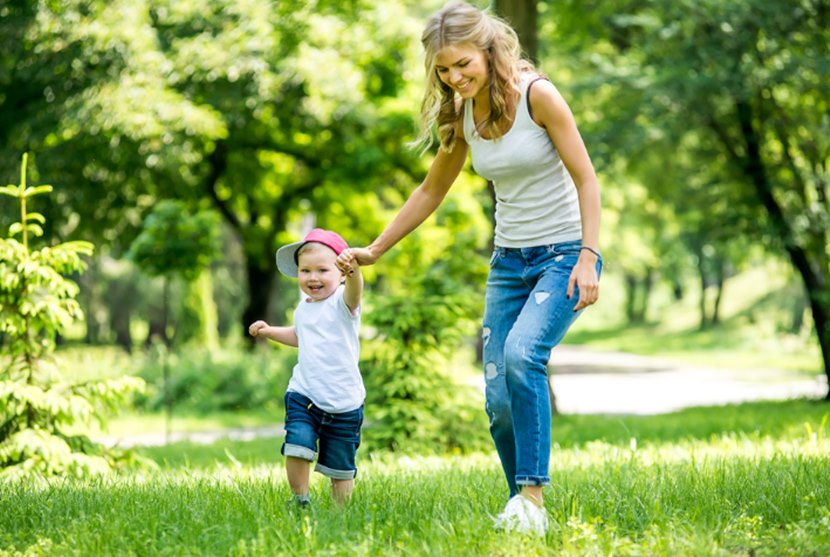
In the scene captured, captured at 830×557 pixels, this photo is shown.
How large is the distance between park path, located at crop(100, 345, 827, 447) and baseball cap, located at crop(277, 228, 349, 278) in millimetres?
7860

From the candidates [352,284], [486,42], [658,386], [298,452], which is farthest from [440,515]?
[658,386]

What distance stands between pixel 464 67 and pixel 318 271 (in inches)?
45.6

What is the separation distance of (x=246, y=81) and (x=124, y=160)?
8.62 ft

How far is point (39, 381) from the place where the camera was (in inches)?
259

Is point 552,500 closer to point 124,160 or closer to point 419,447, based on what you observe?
point 419,447

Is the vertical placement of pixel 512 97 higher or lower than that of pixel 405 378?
higher

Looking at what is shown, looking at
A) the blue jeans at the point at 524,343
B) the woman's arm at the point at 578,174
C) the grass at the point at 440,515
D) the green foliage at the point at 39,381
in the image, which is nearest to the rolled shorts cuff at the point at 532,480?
the blue jeans at the point at 524,343

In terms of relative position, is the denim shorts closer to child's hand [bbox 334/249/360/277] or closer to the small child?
the small child

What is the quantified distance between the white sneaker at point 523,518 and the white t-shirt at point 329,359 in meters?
0.99

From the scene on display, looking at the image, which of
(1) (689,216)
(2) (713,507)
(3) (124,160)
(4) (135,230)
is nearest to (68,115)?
(3) (124,160)

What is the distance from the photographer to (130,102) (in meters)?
15.7

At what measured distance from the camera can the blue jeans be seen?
387 cm

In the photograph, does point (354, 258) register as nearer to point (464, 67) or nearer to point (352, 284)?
point (352, 284)

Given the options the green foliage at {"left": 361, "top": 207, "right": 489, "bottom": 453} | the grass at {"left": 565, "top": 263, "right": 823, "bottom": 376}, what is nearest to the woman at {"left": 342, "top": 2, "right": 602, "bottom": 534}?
the green foliage at {"left": 361, "top": 207, "right": 489, "bottom": 453}
